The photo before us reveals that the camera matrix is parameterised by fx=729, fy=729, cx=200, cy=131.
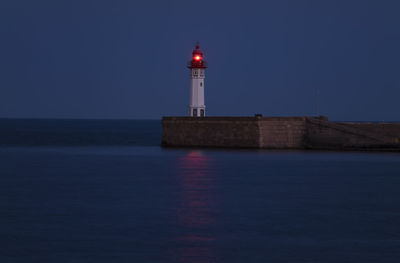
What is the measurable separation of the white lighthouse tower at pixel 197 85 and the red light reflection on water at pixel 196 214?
12.9 meters

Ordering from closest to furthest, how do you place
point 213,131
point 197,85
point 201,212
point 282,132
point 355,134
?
point 201,212 → point 355,134 → point 282,132 → point 213,131 → point 197,85

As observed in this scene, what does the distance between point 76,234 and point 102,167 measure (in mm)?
17302

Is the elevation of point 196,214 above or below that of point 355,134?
below

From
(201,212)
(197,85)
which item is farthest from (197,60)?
(201,212)

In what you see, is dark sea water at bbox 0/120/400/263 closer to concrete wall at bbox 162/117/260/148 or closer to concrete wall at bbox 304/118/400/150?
concrete wall at bbox 304/118/400/150

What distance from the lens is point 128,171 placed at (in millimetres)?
29484

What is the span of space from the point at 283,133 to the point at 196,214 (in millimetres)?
22216

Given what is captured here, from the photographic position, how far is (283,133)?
39250 millimetres

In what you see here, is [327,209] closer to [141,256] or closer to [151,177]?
[141,256]

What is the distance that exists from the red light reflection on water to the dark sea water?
2 cm

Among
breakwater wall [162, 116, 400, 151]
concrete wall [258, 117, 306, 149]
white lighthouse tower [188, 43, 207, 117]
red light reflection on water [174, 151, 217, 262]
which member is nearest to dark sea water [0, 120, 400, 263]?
red light reflection on water [174, 151, 217, 262]

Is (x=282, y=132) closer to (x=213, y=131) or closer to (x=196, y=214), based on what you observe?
(x=213, y=131)

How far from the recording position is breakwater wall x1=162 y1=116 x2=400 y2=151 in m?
37.6

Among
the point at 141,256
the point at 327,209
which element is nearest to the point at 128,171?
the point at 327,209
